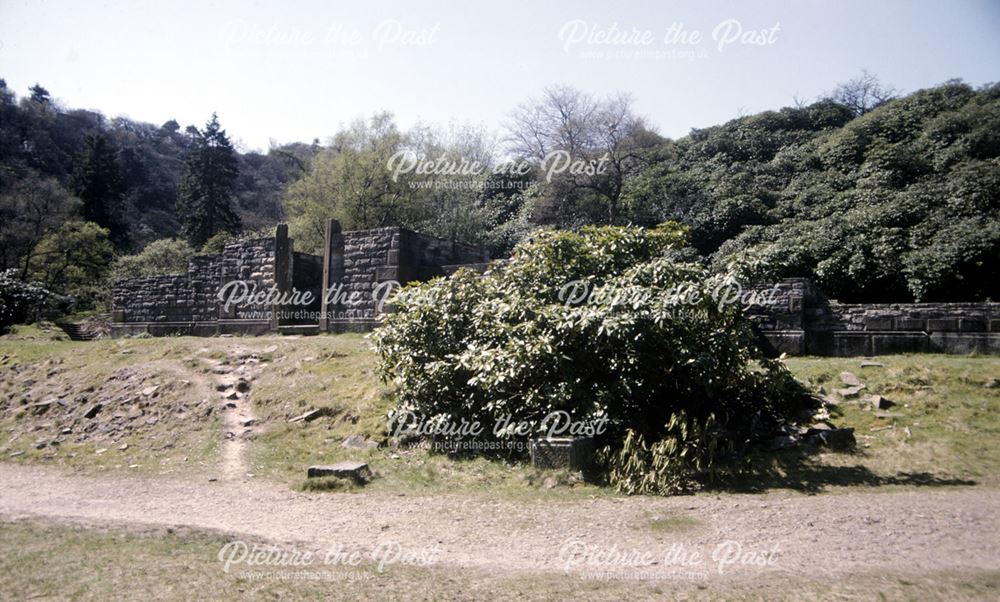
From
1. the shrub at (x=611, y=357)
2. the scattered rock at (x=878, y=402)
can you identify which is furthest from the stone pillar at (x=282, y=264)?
the scattered rock at (x=878, y=402)

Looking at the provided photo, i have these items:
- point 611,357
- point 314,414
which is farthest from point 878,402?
point 314,414

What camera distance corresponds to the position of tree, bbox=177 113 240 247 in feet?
129

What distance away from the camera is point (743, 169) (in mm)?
25953

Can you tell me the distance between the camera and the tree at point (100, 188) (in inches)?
1521

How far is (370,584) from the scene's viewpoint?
4531 mm

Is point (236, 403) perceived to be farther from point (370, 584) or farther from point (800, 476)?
point (800, 476)

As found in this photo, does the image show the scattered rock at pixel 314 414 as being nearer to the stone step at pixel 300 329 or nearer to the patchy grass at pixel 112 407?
the patchy grass at pixel 112 407

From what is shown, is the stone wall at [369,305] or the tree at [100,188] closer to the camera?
the stone wall at [369,305]

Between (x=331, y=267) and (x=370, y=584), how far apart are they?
1140 cm

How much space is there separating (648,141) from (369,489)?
2437 centimetres

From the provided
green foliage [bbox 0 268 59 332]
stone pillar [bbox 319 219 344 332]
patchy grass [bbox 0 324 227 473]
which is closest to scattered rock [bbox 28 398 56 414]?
patchy grass [bbox 0 324 227 473]

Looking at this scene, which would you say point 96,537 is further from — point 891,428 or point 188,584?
point 891,428

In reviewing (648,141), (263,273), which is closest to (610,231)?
(263,273)

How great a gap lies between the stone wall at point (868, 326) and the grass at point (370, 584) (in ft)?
21.7
